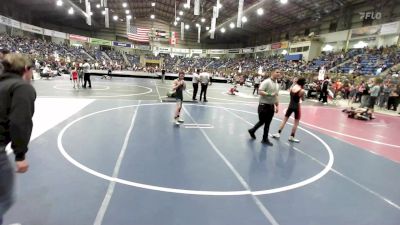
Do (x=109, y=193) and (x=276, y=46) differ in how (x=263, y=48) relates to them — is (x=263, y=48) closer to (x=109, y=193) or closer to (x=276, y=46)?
(x=276, y=46)

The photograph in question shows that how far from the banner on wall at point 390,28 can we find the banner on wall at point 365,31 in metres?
0.68

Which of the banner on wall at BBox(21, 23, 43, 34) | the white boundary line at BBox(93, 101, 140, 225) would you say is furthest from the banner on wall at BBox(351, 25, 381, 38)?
the banner on wall at BBox(21, 23, 43, 34)

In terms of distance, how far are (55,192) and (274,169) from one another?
12.0 ft

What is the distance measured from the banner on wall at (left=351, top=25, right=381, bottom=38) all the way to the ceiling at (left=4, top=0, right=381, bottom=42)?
3.21 metres

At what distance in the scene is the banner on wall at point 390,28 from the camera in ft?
73.7

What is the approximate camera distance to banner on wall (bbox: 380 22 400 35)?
73.7 feet

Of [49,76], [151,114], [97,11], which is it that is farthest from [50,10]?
[151,114]

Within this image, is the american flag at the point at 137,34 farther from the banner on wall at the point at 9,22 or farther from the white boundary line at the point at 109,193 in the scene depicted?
the white boundary line at the point at 109,193

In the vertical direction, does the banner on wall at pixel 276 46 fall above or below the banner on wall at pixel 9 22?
above

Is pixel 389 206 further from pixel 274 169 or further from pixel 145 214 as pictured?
pixel 145 214

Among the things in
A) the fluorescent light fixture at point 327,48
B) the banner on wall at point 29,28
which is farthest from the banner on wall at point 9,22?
the fluorescent light fixture at point 327,48

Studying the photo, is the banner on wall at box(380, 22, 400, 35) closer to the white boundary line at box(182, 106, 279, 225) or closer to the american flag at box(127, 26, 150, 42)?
the white boundary line at box(182, 106, 279, 225)

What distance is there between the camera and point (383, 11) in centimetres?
2509

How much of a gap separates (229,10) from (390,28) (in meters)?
19.6
